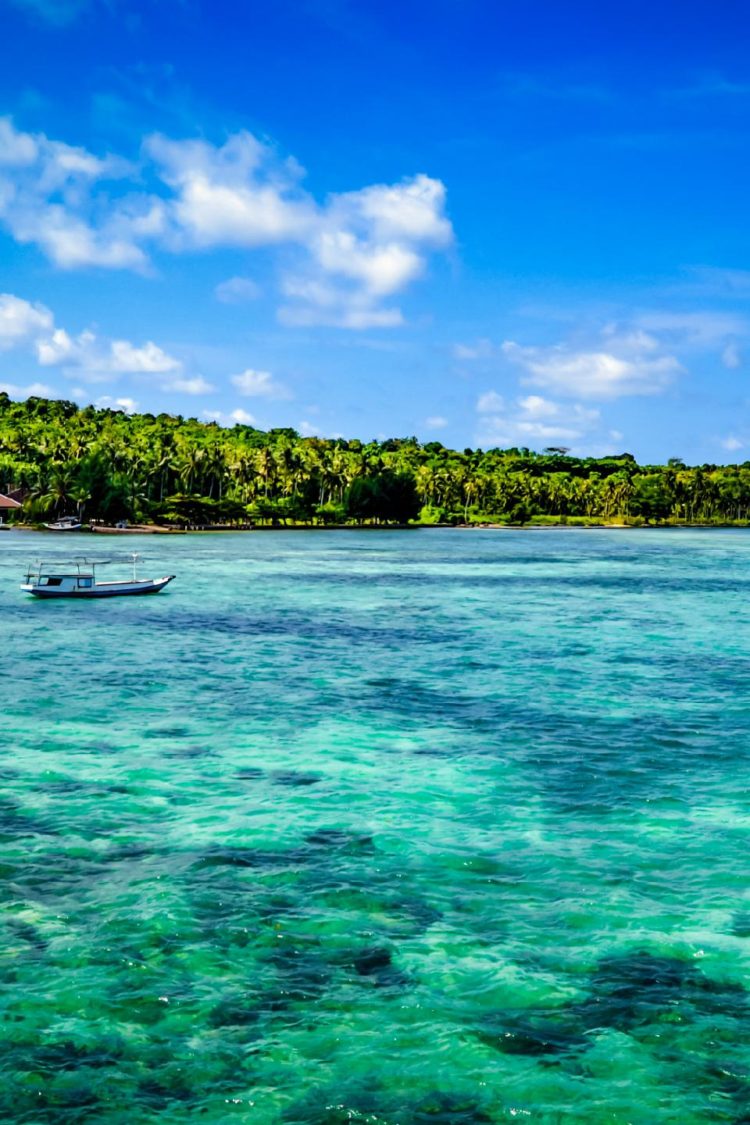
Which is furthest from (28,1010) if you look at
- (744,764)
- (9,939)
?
(744,764)

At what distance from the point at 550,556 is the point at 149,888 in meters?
114

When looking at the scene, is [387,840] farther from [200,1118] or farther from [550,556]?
[550,556]

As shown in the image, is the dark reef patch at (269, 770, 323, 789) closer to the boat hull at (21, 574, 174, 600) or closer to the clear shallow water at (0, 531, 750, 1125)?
the clear shallow water at (0, 531, 750, 1125)

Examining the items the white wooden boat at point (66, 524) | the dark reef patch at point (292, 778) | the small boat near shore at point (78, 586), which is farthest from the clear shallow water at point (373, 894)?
the white wooden boat at point (66, 524)

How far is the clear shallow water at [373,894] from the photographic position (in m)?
10.6

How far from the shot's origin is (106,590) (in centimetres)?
6306

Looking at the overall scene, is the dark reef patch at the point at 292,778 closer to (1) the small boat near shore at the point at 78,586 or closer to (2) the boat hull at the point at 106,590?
(1) the small boat near shore at the point at 78,586

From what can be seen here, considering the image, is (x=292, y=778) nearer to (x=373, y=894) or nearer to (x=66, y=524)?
(x=373, y=894)

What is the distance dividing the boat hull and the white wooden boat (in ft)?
345

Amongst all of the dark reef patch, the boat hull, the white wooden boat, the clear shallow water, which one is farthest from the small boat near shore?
the white wooden boat

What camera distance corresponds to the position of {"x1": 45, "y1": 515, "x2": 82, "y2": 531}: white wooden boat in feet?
543

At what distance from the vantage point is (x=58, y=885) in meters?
15.3

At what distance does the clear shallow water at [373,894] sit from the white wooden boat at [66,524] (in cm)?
13437

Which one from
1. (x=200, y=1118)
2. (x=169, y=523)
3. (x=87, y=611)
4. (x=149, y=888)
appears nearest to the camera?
(x=200, y=1118)
